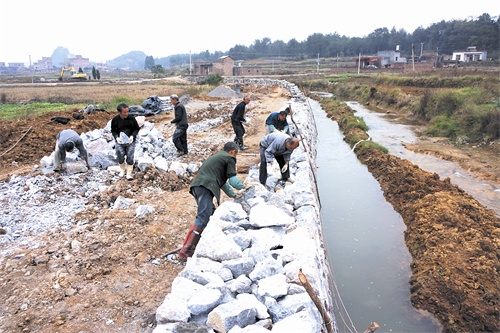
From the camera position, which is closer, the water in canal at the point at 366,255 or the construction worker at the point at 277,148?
the water in canal at the point at 366,255

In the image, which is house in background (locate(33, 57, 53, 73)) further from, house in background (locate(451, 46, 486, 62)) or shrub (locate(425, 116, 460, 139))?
shrub (locate(425, 116, 460, 139))

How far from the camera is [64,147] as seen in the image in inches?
268

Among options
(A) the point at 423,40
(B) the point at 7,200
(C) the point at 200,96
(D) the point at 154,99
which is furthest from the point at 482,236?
(A) the point at 423,40

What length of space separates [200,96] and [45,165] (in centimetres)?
1522

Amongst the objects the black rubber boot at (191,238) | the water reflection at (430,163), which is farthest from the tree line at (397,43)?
the black rubber boot at (191,238)

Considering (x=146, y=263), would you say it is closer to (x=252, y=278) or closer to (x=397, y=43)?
(x=252, y=278)

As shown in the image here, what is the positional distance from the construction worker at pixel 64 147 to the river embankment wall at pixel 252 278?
3848 mm

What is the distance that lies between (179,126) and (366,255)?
4785mm

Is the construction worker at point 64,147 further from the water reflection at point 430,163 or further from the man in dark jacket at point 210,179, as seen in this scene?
the water reflection at point 430,163

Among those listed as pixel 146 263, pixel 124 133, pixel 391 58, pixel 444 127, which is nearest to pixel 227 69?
pixel 391 58

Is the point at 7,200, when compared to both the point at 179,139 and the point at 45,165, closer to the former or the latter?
the point at 45,165

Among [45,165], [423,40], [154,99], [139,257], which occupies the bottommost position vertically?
[139,257]

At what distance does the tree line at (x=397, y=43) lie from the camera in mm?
54219

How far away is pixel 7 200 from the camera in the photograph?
19.4 ft
